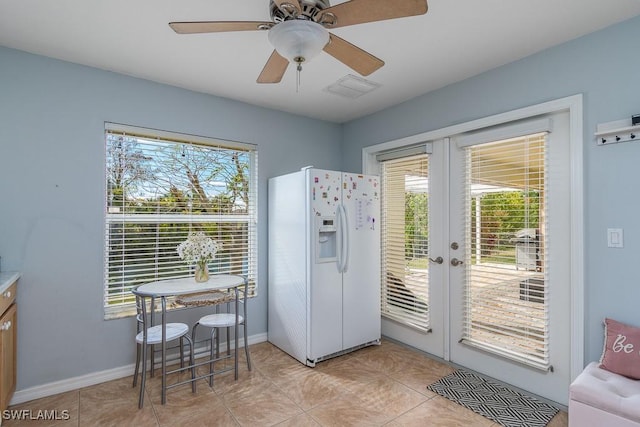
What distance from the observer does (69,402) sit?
235cm

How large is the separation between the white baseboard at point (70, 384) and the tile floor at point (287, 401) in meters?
0.05

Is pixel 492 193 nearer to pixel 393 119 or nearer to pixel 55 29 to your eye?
pixel 393 119

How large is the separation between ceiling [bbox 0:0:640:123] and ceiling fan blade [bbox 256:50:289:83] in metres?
0.32

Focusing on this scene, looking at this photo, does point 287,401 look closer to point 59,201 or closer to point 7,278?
point 7,278

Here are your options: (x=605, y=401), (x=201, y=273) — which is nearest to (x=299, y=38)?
(x=201, y=273)

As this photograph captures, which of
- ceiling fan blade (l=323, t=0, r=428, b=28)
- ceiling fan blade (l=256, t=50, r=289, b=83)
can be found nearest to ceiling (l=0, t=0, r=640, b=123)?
ceiling fan blade (l=256, t=50, r=289, b=83)

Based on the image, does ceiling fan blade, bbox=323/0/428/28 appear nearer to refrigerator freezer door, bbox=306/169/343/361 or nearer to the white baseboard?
refrigerator freezer door, bbox=306/169/343/361

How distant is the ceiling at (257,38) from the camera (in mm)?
1893

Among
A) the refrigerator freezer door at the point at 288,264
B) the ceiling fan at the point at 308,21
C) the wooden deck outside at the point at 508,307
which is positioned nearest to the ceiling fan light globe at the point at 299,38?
the ceiling fan at the point at 308,21

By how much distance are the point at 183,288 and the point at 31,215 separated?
1175 mm

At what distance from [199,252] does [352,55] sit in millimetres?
1935

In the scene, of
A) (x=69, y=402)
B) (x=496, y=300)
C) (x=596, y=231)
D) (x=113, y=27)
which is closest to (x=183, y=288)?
(x=69, y=402)

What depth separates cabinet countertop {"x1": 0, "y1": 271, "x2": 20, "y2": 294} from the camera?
1.90 m

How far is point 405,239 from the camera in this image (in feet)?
11.1
